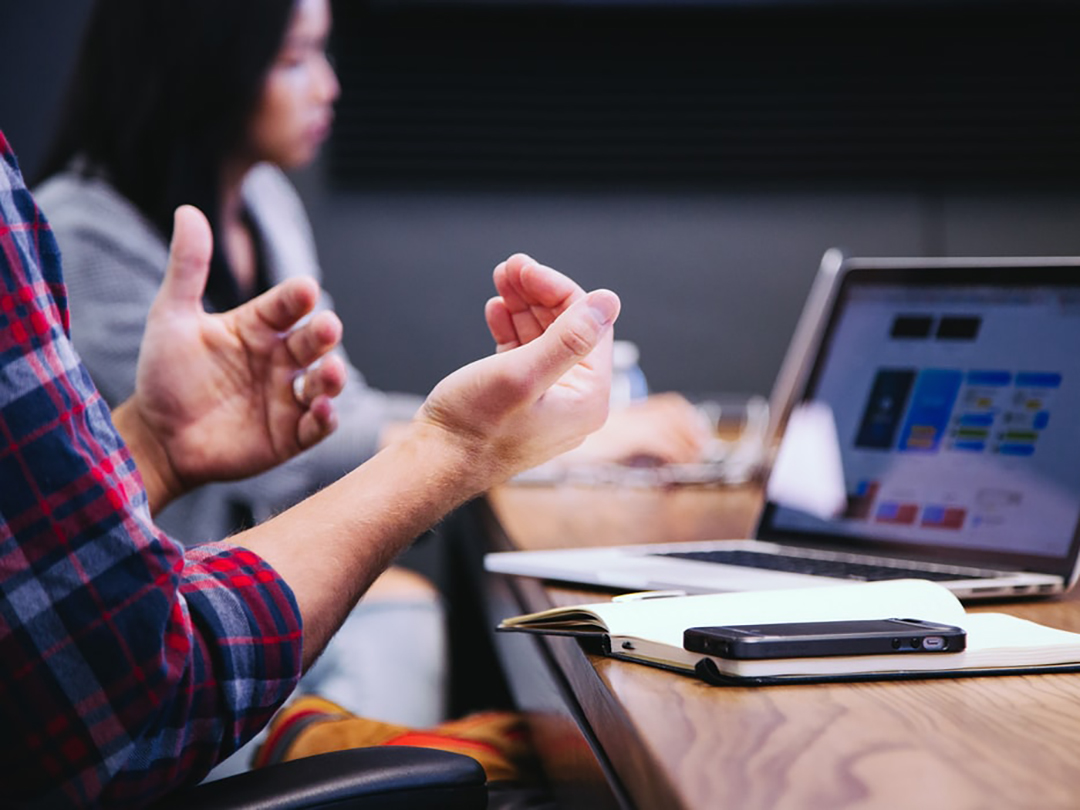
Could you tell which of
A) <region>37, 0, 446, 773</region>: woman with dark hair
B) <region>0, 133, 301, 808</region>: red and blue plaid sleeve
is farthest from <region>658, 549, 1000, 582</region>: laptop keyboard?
<region>37, 0, 446, 773</region>: woman with dark hair

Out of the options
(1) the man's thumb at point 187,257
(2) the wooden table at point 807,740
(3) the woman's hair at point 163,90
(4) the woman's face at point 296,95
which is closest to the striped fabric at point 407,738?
(2) the wooden table at point 807,740

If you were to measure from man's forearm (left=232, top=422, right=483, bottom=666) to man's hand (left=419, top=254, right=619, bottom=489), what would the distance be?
14mm

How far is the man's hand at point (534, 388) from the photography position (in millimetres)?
812

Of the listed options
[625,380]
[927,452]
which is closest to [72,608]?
[927,452]

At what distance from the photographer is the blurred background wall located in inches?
127

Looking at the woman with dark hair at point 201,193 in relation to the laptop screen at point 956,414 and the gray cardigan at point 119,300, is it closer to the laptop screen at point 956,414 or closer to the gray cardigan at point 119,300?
the gray cardigan at point 119,300

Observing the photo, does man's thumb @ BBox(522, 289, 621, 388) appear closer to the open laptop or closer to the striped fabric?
the open laptop

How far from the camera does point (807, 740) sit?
578 mm

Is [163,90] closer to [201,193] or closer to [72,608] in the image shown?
[201,193]

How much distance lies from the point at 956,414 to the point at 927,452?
0.05 metres

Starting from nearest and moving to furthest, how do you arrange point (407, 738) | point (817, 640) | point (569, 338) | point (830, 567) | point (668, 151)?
1. point (817, 640)
2. point (569, 338)
3. point (407, 738)
4. point (830, 567)
5. point (668, 151)

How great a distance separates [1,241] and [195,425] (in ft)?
1.79

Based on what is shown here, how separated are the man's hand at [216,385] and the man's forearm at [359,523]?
1.18ft

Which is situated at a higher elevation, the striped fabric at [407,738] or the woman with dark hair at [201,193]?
the woman with dark hair at [201,193]
